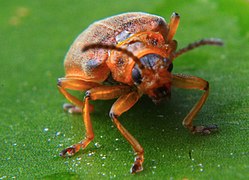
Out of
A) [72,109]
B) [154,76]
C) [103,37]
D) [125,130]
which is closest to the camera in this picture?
[154,76]

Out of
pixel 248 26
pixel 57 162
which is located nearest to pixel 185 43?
pixel 248 26

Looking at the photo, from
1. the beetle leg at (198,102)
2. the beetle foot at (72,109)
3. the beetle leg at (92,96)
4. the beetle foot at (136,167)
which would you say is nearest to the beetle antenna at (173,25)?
the beetle leg at (198,102)

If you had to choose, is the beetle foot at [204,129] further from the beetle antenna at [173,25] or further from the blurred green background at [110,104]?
the beetle antenna at [173,25]

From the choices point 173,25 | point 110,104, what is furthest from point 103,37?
point 110,104

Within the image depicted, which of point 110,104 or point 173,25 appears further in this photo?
point 110,104

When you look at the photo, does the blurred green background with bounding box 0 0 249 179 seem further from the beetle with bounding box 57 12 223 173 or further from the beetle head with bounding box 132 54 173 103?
the beetle head with bounding box 132 54 173 103

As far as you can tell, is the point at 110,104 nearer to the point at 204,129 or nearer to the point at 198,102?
the point at 198,102

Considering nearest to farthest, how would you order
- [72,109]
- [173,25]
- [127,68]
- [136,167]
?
[136,167], [127,68], [173,25], [72,109]
